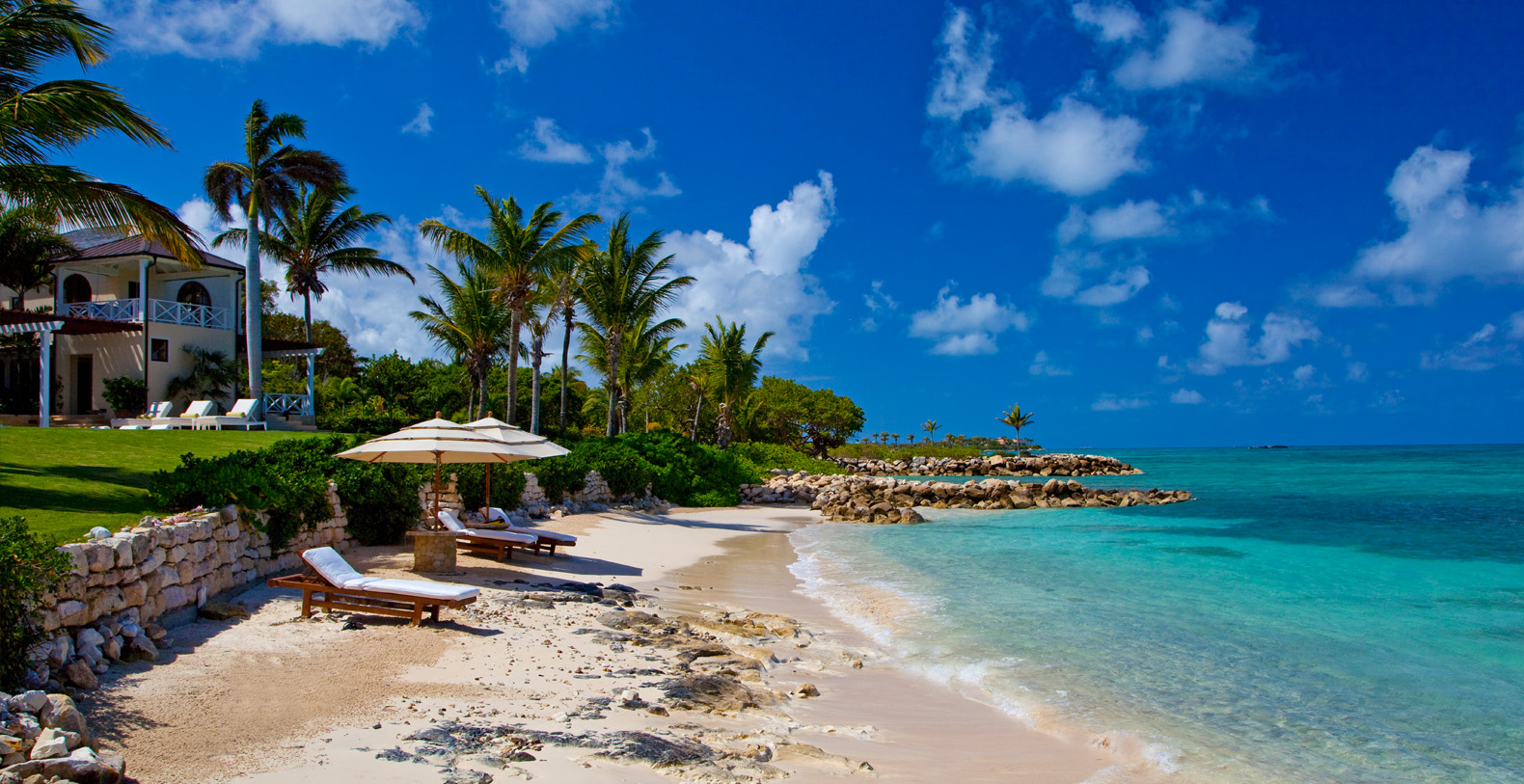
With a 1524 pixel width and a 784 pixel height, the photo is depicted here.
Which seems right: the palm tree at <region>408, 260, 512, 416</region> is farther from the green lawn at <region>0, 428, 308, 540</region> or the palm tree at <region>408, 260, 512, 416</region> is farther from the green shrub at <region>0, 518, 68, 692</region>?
the green shrub at <region>0, 518, 68, 692</region>

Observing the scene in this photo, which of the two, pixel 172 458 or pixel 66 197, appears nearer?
pixel 66 197

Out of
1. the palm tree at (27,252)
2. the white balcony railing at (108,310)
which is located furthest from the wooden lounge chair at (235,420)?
the palm tree at (27,252)

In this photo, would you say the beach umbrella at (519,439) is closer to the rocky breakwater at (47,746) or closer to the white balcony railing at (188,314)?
the rocky breakwater at (47,746)

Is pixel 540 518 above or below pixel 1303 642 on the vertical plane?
above

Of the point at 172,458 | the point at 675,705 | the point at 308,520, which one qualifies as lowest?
the point at 675,705

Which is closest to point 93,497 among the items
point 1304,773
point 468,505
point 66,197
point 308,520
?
point 308,520

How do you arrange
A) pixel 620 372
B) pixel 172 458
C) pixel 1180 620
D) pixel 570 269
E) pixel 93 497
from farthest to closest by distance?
pixel 620 372 → pixel 570 269 → pixel 172 458 → pixel 1180 620 → pixel 93 497

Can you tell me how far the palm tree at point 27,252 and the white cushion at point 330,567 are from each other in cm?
2142

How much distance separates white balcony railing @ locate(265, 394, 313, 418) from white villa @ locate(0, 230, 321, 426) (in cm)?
3

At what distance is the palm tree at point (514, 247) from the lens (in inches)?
883

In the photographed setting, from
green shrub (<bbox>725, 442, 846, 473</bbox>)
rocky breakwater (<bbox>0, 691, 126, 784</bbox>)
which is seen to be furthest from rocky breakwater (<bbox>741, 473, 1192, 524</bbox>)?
rocky breakwater (<bbox>0, 691, 126, 784</bbox>)

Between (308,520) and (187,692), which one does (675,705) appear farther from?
(308,520)

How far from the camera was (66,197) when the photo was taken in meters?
9.31

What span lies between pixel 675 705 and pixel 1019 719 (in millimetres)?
2646
